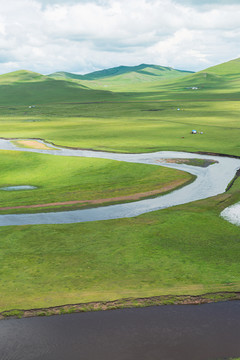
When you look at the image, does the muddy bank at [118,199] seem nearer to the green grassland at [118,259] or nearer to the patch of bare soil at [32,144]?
the green grassland at [118,259]

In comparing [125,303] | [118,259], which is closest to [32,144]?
[118,259]

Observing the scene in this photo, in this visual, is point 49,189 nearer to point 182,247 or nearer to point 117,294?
point 182,247

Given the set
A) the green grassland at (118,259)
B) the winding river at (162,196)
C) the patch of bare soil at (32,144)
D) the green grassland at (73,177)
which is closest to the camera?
the green grassland at (118,259)

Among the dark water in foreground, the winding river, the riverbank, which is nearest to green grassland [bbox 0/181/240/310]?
the riverbank

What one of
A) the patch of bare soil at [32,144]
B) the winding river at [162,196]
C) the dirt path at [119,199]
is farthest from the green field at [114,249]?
the patch of bare soil at [32,144]

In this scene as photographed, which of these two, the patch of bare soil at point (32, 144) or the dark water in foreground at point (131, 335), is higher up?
the patch of bare soil at point (32, 144)

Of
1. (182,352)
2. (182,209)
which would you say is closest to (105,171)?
(182,209)

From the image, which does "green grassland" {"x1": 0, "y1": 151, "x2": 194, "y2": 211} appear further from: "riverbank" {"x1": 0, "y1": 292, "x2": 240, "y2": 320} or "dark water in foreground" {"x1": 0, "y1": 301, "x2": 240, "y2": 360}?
"dark water in foreground" {"x1": 0, "y1": 301, "x2": 240, "y2": 360}

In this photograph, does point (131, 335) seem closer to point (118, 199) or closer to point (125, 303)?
point (125, 303)
